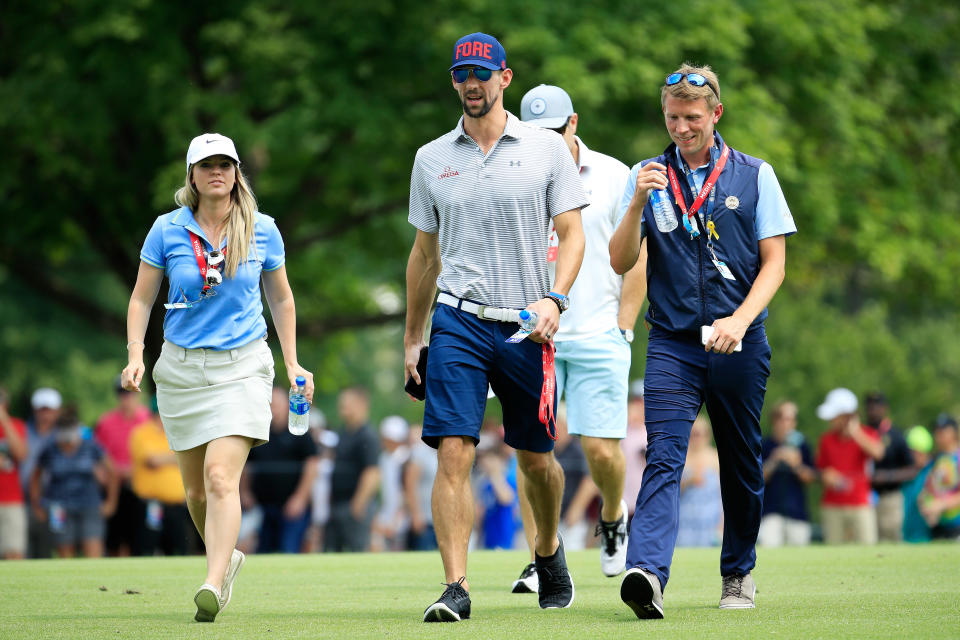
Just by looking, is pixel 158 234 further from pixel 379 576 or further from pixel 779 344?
pixel 779 344

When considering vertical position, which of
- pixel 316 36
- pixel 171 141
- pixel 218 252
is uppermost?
pixel 316 36

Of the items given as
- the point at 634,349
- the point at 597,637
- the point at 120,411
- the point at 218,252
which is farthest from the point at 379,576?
the point at 634,349

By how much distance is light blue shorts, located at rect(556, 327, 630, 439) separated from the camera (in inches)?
354

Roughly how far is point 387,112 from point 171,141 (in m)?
2.79

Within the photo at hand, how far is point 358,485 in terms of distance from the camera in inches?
643

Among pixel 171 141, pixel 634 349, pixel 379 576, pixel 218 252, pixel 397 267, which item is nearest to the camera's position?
pixel 218 252

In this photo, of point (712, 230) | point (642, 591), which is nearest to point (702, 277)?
point (712, 230)

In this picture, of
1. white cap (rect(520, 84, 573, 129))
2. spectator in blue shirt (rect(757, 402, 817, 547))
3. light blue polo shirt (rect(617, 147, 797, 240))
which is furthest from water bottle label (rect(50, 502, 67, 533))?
light blue polo shirt (rect(617, 147, 797, 240))

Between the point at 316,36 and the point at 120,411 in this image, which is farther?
the point at 316,36

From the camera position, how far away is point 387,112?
19.3 metres

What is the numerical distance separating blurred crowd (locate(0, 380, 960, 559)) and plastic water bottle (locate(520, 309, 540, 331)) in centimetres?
840

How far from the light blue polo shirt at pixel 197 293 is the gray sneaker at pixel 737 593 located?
258 centimetres

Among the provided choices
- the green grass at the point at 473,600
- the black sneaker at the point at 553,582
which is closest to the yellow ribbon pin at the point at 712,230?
the green grass at the point at 473,600

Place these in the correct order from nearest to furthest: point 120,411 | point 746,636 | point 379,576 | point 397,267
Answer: point 746,636 < point 379,576 < point 120,411 < point 397,267
